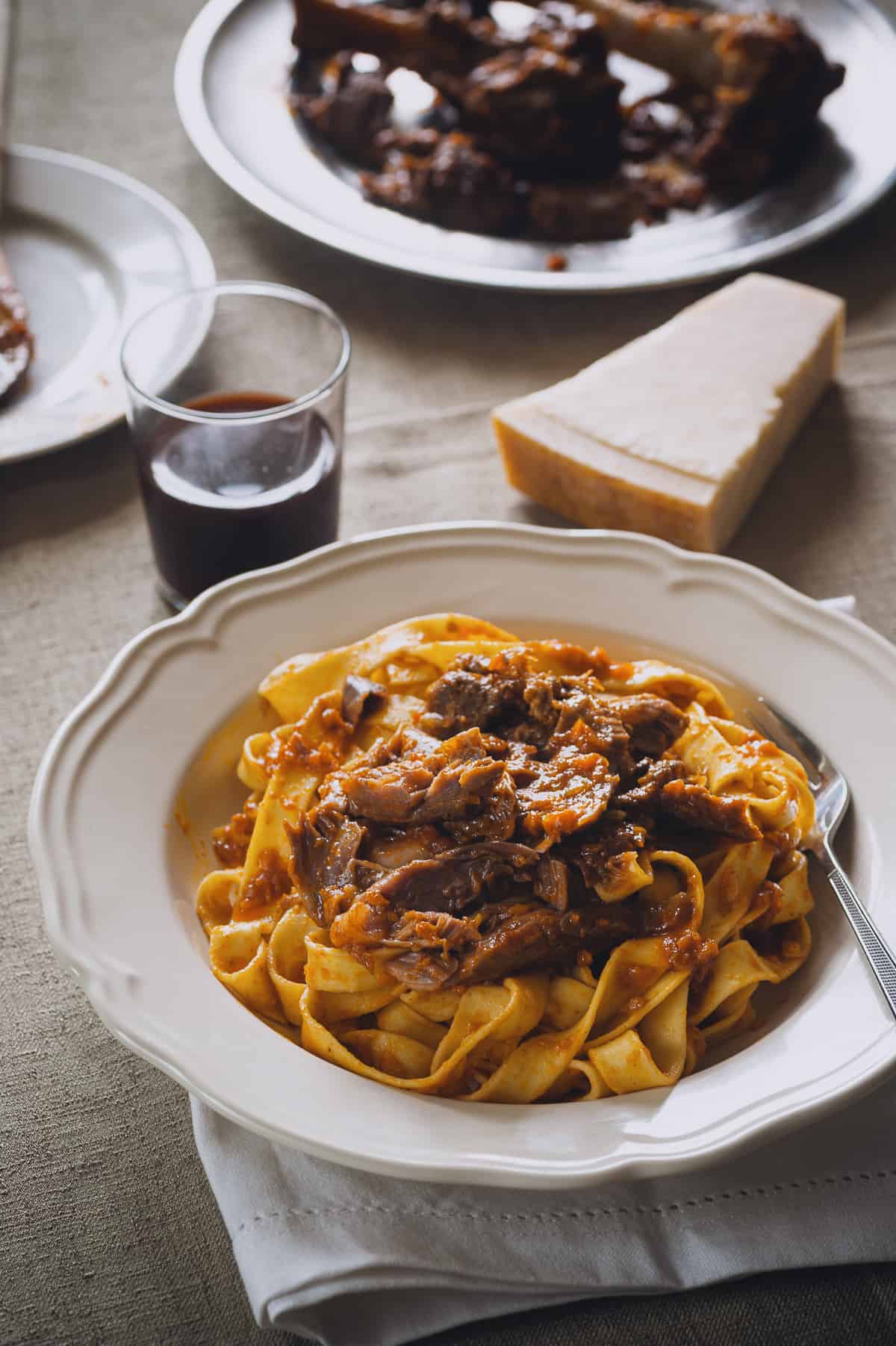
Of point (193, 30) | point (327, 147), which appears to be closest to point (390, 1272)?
point (327, 147)

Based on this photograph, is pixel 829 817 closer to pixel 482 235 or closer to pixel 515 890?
pixel 515 890

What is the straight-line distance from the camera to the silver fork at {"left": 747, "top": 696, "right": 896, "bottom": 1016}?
2.18m

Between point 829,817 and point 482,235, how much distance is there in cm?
249

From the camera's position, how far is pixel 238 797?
2686 millimetres

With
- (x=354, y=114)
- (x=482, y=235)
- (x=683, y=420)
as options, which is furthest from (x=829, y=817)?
→ (x=354, y=114)

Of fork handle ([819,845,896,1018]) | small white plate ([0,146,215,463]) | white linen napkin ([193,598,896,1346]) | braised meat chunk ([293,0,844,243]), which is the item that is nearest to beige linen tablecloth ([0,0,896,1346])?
white linen napkin ([193,598,896,1346])

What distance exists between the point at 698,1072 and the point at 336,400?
181 cm

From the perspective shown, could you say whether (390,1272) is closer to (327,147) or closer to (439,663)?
(439,663)

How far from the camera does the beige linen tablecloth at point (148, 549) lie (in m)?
2.09

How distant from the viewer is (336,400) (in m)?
3.14

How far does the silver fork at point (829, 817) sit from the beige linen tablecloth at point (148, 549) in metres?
0.51

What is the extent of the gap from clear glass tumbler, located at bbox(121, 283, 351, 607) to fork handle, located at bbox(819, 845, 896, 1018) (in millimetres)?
1529

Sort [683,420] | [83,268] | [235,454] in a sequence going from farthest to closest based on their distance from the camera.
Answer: [83,268] < [683,420] < [235,454]

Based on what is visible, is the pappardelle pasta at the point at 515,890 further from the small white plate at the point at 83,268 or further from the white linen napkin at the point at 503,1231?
the small white plate at the point at 83,268
